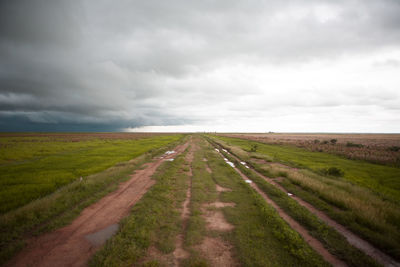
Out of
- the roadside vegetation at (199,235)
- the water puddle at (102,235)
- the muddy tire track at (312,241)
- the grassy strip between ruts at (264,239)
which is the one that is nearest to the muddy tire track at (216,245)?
the roadside vegetation at (199,235)

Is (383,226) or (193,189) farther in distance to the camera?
(193,189)

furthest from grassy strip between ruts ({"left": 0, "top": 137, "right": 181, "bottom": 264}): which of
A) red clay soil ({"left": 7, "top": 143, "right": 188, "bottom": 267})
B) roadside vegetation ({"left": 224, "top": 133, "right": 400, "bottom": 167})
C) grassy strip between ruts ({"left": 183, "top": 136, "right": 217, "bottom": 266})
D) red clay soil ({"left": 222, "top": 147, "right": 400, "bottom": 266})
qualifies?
roadside vegetation ({"left": 224, "top": 133, "right": 400, "bottom": 167})

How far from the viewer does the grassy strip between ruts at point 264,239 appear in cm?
527

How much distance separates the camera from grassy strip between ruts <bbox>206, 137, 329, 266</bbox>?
17.3 feet

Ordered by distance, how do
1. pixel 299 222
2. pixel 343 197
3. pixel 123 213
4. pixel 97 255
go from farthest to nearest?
pixel 343 197, pixel 123 213, pixel 299 222, pixel 97 255

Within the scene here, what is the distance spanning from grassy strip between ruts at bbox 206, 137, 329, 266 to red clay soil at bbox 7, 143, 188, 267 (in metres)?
5.56

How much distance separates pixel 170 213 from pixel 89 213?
446 centimetres

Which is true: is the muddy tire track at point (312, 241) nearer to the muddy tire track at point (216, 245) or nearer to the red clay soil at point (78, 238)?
the muddy tire track at point (216, 245)

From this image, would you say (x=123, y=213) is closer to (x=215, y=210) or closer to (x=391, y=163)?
(x=215, y=210)

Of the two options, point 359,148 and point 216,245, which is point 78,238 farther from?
point 359,148

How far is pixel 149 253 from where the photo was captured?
5.56 metres

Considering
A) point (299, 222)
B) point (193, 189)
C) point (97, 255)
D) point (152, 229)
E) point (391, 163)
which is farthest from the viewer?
point (391, 163)

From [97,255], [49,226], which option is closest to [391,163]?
[97,255]

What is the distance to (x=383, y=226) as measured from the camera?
7.12 m
